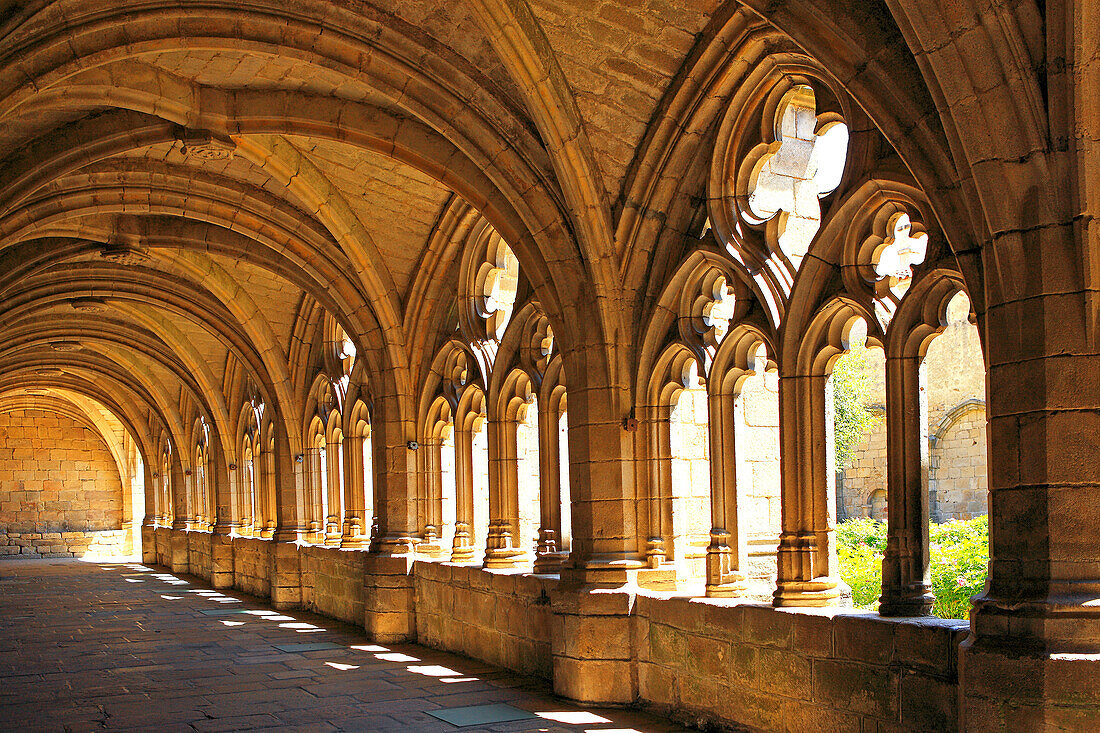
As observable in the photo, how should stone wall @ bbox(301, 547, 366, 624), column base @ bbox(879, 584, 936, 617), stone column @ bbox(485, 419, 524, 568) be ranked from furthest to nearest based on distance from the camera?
1. stone wall @ bbox(301, 547, 366, 624)
2. stone column @ bbox(485, 419, 524, 568)
3. column base @ bbox(879, 584, 936, 617)

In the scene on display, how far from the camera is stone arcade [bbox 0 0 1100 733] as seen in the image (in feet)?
10.6

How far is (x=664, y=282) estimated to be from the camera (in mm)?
5820

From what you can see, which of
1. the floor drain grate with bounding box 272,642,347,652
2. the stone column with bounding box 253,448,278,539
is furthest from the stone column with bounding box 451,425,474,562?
the stone column with bounding box 253,448,278,539

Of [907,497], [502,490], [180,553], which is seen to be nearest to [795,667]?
[907,497]

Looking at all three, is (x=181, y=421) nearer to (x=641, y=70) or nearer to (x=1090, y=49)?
(x=641, y=70)

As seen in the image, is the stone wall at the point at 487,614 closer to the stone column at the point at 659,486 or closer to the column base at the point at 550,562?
the column base at the point at 550,562

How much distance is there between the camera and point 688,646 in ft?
17.4

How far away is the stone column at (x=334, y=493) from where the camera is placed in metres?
11.3

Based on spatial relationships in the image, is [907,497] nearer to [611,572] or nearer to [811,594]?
[811,594]

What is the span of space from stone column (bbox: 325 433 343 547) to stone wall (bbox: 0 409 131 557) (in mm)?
16139

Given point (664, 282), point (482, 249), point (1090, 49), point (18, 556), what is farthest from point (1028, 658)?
point (18, 556)

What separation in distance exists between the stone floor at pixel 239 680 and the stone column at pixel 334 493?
94 cm

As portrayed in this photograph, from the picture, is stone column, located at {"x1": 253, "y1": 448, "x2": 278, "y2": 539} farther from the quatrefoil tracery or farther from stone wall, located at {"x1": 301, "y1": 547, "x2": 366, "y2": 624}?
the quatrefoil tracery

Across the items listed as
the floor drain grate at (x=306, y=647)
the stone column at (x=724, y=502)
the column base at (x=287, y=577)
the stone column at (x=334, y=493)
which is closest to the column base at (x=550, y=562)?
the stone column at (x=724, y=502)
